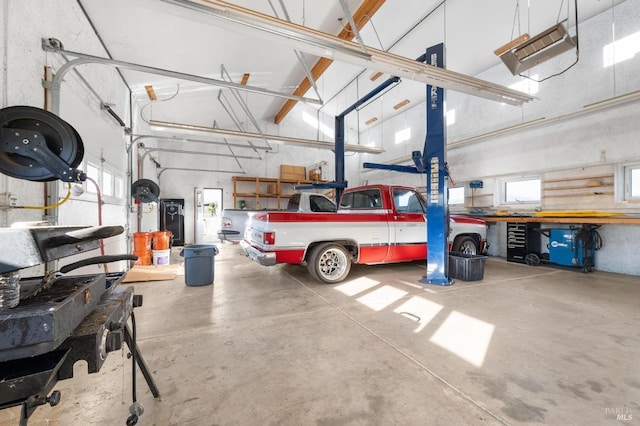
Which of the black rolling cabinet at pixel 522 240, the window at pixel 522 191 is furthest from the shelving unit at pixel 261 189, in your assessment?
the black rolling cabinet at pixel 522 240

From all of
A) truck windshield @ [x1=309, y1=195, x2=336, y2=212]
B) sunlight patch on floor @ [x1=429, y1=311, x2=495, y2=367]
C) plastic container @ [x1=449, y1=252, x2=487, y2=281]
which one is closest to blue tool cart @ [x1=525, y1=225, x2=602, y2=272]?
plastic container @ [x1=449, y1=252, x2=487, y2=281]

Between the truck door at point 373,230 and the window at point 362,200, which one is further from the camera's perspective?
the window at point 362,200

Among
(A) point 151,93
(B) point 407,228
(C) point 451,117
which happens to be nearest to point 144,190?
(A) point 151,93

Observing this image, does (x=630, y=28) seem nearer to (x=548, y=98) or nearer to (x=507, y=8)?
(x=548, y=98)

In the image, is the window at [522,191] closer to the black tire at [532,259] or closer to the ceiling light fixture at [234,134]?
the black tire at [532,259]

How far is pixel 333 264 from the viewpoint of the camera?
4.20 metres

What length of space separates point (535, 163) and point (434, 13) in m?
4.05

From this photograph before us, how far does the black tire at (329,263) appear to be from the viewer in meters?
4.03

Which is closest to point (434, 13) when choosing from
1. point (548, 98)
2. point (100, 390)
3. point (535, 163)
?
point (548, 98)

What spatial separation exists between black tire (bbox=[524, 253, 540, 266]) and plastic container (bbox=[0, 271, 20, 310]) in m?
7.45

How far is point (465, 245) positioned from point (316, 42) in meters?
4.95

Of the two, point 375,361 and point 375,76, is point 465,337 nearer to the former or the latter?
point 375,361

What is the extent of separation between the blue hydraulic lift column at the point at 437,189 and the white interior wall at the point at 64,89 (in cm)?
476

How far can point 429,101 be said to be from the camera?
406 cm
